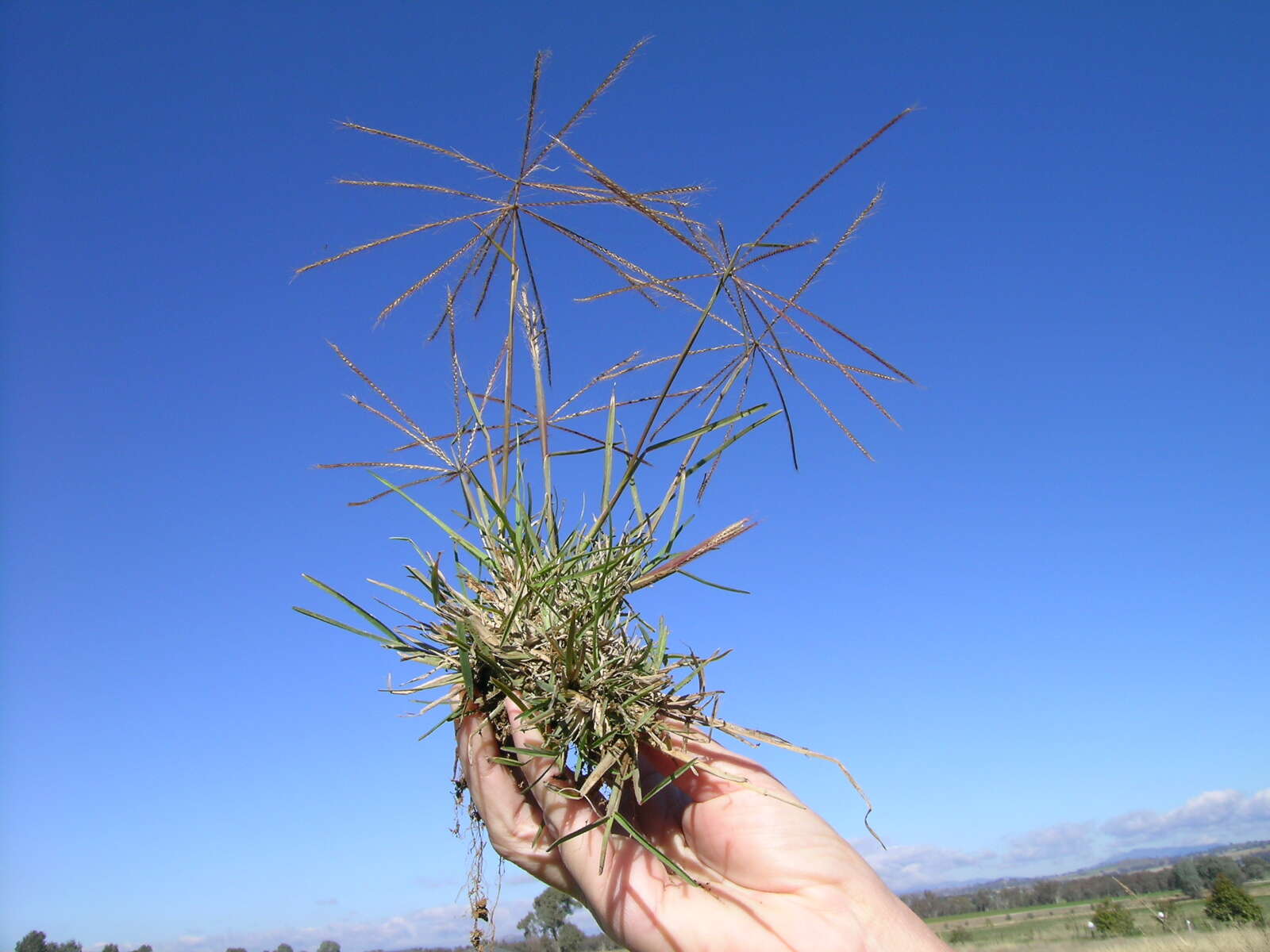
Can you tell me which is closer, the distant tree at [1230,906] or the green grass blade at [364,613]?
the green grass blade at [364,613]

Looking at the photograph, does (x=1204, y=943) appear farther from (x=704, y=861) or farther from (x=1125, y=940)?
(x=704, y=861)

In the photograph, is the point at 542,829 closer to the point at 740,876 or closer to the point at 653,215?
the point at 740,876

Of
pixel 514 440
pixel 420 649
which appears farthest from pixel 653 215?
pixel 420 649

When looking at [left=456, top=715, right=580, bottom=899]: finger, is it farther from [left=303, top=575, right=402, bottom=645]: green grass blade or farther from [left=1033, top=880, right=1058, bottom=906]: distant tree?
[left=1033, top=880, right=1058, bottom=906]: distant tree

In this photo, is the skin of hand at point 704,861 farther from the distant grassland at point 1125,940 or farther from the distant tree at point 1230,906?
the distant tree at point 1230,906

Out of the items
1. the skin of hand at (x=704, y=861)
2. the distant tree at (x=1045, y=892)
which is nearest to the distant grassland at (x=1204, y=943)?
the skin of hand at (x=704, y=861)

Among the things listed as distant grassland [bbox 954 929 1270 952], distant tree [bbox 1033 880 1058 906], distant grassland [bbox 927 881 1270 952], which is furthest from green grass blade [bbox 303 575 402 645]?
Answer: distant tree [bbox 1033 880 1058 906]
